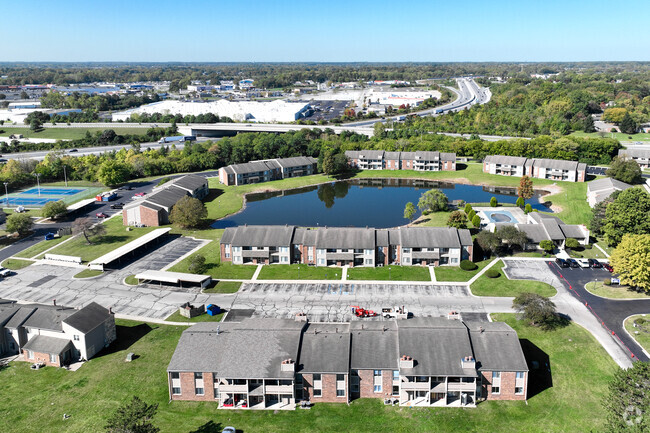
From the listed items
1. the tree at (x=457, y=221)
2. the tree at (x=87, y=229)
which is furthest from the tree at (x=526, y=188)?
the tree at (x=87, y=229)

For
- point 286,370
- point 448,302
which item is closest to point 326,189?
point 448,302

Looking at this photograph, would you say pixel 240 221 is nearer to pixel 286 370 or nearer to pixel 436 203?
pixel 436 203

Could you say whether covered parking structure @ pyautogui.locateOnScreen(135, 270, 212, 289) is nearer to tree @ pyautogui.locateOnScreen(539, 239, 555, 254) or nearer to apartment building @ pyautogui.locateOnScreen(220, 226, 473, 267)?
apartment building @ pyautogui.locateOnScreen(220, 226, 473, 267)

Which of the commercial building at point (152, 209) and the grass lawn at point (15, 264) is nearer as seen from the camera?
the grass lawn at point (15, 264)

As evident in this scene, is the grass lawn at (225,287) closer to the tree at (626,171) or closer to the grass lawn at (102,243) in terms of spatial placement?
the grass lawn at (102,243)

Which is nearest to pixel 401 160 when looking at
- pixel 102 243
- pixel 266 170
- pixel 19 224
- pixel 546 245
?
pixel 266 170

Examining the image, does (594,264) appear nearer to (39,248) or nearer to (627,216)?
(627,216)
